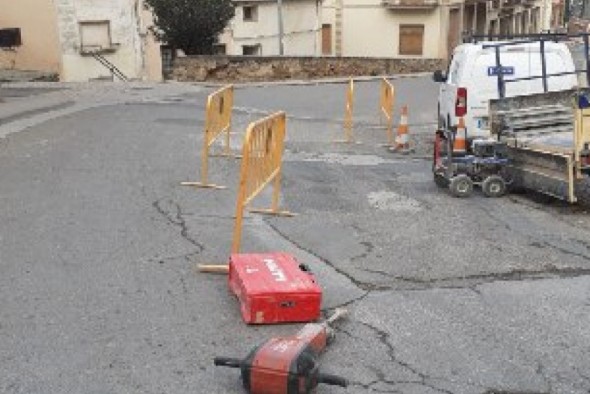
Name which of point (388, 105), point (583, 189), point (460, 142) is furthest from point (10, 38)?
point (583, 189)

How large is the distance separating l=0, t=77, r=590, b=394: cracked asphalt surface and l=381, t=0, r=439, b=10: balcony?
102 ft

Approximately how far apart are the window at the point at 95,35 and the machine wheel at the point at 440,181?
2224cm

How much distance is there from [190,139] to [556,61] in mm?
6059

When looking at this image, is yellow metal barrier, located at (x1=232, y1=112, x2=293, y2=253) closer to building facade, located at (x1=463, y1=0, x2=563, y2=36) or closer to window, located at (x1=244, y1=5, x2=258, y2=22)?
window, located at (x1=244, y1=5, x2=258, y2=22)

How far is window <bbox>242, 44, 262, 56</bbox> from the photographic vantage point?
3681 centimetres

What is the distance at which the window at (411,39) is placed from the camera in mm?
43062

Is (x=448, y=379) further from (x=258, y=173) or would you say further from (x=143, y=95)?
(x=143, y=95)

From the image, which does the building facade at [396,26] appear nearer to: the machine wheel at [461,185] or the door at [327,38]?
the door at [327,38]

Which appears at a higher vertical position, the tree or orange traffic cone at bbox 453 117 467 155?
the tree

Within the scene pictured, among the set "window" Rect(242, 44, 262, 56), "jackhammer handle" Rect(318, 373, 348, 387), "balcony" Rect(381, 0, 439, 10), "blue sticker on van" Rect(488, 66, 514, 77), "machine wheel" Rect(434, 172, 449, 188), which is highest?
"balcony" Rect(381, 0, 439, 10)

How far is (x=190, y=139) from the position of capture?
1327 cm

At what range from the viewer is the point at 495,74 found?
11.6m

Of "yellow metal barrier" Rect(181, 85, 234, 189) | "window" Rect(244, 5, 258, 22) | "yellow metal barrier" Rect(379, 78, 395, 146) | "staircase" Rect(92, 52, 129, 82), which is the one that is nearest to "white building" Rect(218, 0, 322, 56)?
"window" Rect(244, 5, 258, 22)

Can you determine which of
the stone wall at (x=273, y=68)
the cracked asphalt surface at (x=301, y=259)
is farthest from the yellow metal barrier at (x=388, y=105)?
the stone wall at (x=273, y=68)
